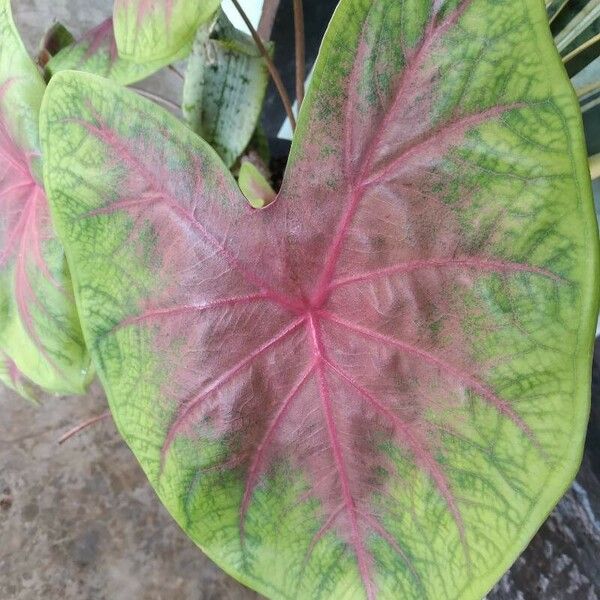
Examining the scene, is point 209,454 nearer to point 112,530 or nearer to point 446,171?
point 446,171

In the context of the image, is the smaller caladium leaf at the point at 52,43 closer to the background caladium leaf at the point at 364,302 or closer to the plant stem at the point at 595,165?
the background caladium leaf at the point at 364,302

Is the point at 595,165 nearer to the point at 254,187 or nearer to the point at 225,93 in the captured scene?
the point at 254,187

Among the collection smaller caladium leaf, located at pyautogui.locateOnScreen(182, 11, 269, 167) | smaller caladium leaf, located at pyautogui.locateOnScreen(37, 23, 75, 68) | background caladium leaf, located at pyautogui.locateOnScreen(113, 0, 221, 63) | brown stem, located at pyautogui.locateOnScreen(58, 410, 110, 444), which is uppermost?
background caladium leaf, located at pyautogui.locateOnScreen(113, 0, 221, 63)

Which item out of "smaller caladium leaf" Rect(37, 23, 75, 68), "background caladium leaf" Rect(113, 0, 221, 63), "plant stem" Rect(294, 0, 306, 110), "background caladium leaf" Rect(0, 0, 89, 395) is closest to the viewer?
"background caladium leaf" Rect(113, 0, 221, 63)

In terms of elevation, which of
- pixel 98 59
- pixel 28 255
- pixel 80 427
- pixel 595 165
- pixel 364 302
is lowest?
pixel 80 427

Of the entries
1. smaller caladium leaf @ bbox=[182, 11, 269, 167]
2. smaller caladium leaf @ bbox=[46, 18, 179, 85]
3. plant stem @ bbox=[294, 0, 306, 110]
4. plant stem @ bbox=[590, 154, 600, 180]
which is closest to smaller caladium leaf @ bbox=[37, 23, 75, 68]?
smaller caladium leaf @ bbox=[46, 18, 179, 85]

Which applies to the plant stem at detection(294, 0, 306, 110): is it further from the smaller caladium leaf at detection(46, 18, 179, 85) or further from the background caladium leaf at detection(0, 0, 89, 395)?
the background caladium leaf at detection(0, 0, 89, 395)

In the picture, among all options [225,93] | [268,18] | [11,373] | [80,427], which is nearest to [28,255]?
[11,373]
